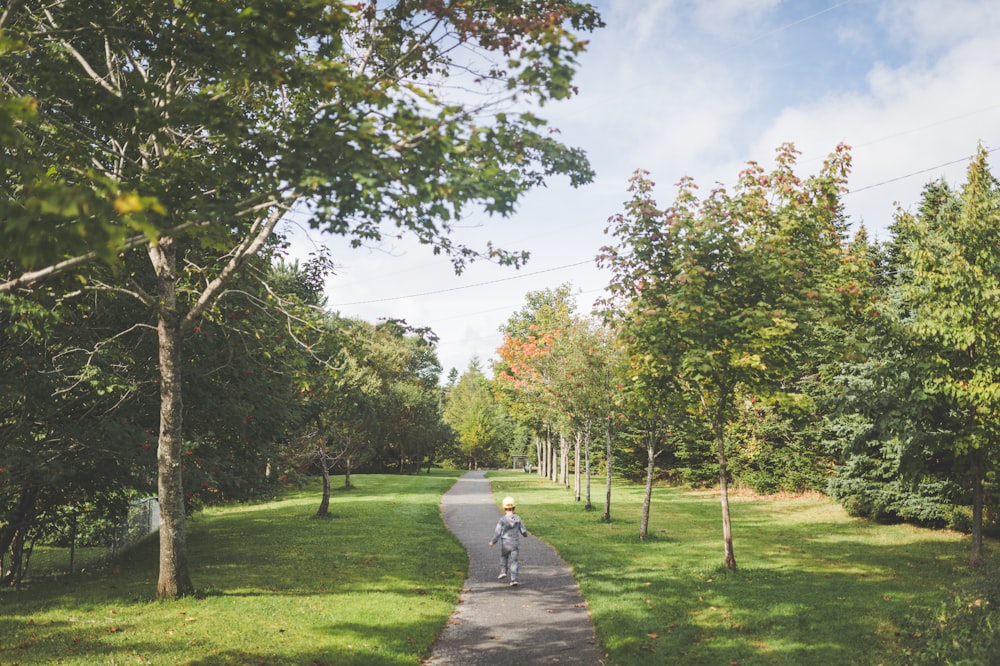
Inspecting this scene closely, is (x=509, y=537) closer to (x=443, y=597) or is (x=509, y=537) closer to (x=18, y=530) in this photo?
(x=443, y=597)

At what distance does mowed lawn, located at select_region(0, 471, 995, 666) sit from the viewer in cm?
752

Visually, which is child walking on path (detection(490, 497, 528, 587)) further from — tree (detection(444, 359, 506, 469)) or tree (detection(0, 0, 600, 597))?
tree (detection(444, 359, 506, 469))

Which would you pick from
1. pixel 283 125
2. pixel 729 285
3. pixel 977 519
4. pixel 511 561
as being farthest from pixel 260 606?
pixel 977 519

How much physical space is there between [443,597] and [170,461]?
15.9 ft

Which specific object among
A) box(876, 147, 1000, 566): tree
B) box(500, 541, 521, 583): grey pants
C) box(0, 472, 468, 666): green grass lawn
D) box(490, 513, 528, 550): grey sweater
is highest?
box(876, 147, 1000, 566): tree

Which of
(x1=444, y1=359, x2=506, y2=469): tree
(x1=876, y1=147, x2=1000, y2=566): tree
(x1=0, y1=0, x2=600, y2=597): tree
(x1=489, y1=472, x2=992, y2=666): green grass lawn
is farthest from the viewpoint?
(x1=444, y1=359, x2=506, y2=469): tree

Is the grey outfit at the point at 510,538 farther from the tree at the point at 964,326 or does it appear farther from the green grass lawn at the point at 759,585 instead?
the tree at the point at 964,326

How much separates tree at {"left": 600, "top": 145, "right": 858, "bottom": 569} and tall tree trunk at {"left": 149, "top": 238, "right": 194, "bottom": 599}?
302 inches

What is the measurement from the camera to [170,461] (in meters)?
9.92

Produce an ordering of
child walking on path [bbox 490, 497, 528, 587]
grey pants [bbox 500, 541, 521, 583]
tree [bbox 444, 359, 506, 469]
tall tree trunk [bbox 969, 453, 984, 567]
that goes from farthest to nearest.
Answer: tree [bbox 444, 359, 506, 469] → tall tree trunk [bbox 969, 453, 984, 567] → child walking on path [bbox 490, 497, 528, 587] → grey pants [bbox 500, 541, 521, 583]

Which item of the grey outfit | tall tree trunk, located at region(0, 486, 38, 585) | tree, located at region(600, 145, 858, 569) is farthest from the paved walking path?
tall tree trunk, located at region(0, 486, 38, 585)

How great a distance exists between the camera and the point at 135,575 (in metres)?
12.9

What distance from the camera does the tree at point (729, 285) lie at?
36.6ft

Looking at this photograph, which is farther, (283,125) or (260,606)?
(260,606)
